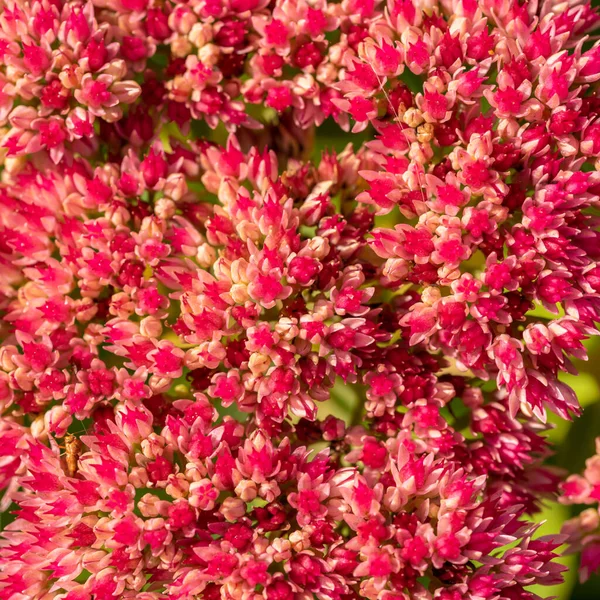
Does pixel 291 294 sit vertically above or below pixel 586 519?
above

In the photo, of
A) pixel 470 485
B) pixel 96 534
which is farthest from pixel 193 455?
pixel 470 485

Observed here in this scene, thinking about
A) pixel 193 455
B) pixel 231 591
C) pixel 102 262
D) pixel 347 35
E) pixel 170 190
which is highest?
pixel 347 35

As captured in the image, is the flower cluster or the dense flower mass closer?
the dense flower mass

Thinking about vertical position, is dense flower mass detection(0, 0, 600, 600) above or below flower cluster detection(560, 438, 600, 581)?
above

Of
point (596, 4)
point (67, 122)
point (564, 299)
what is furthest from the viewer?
point (596, 4)

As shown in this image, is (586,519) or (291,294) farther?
(586,519)

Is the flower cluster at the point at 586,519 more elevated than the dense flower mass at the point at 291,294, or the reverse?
the dense flower mass at the point at 291,294

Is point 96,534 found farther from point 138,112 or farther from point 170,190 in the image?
point 138,112

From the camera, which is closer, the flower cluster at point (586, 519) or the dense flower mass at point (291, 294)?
the dense flower mass at point (291, 294)
